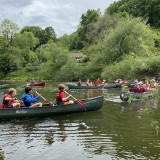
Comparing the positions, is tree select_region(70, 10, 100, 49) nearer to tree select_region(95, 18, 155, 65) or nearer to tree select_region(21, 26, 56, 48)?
tree select_region(21, 26, 56, 48)

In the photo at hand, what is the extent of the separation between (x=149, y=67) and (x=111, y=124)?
25.0 meters

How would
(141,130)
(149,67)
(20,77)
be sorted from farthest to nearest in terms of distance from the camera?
(20,77) < (149,67) < (141,130)

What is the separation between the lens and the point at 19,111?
570 inches

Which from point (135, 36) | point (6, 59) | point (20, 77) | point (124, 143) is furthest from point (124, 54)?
point (124, 143)

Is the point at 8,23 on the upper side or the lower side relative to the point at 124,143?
upper

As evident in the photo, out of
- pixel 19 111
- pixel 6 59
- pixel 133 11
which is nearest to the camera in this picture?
pixel 19 111

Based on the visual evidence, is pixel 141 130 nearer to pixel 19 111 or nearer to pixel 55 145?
pixel 55 145

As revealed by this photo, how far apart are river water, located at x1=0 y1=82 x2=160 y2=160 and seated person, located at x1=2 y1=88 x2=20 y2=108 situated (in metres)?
0.81

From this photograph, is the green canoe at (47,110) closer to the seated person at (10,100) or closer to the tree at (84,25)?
the seated person at (10,100)

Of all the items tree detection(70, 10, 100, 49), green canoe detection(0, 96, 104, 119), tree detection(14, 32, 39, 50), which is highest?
tree detection(70, 10, 100, 49)

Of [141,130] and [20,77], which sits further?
[20,77]

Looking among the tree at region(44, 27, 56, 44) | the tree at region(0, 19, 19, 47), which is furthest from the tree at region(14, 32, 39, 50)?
the tree at region(44, 27, 56, 44)

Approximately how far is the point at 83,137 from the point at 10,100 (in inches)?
199

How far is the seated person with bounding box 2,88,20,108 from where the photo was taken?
1450 cm
